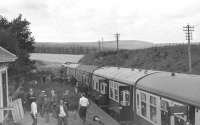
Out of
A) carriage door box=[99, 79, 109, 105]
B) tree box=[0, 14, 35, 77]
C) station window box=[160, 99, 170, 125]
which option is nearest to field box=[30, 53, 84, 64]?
tree box=[0, 14, 35, 77]

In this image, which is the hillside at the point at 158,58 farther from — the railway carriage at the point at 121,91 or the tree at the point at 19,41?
the railway carriage at the point at 121,91

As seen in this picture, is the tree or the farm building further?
the tree

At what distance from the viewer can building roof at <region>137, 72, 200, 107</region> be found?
820 centimetres

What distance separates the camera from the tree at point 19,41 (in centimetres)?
2769

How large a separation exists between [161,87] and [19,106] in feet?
24.0

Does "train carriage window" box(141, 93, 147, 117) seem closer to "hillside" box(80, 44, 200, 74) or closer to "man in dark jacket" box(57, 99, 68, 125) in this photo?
"man in dark jacket" box(57, 99, 68, 125)

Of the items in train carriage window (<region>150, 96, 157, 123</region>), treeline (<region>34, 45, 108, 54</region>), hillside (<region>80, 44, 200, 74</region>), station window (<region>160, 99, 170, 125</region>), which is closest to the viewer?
station window (<region>160, 99, 170, 125</region>)

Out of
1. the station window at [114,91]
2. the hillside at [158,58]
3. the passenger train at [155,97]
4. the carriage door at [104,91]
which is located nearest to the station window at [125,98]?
the passenger train at [155,97]

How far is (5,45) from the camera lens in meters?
27.1

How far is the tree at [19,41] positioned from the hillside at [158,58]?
1774 centimetres

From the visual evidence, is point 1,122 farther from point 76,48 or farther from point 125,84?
point 76,48

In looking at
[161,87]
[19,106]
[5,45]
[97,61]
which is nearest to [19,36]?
[5,45]

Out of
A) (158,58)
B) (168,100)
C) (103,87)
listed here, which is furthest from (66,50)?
(168,100)

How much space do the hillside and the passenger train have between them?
25.6m
